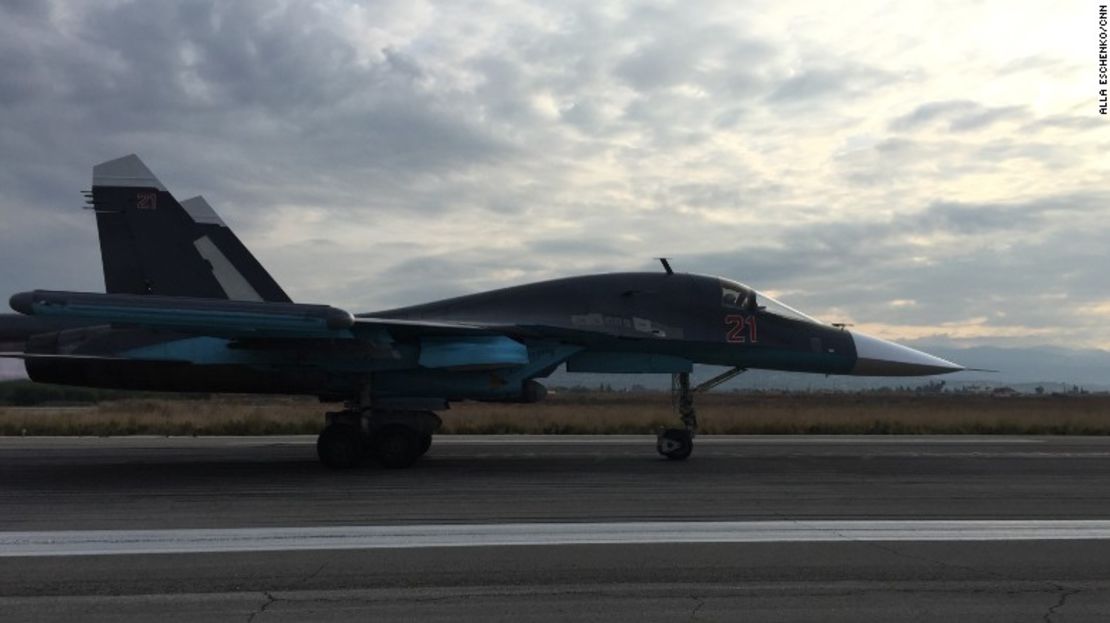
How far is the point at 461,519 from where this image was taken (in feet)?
29.0

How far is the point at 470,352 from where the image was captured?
13.6m

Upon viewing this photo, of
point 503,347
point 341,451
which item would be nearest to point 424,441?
point 341,451

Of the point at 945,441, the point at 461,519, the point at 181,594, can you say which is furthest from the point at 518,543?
the point at 945,441

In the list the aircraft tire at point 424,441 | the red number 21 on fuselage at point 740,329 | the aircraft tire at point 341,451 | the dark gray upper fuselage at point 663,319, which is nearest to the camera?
the aircraft tire at point 341,451

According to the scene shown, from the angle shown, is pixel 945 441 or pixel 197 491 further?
pixel 945 441

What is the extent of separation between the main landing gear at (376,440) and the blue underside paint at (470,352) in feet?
3.09

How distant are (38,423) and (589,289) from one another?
19131mm

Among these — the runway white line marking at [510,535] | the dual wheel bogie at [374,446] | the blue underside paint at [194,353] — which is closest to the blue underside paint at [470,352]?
the dual wheel bogie at [374,446]

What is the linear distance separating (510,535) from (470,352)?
5841 millimetres

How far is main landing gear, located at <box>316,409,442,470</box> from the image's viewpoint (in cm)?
1355

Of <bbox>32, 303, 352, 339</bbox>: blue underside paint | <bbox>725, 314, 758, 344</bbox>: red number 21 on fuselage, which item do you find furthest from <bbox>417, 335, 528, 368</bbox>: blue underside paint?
<bbox>725, 314, 758, 344</bbox>: red number 21 on fuselage

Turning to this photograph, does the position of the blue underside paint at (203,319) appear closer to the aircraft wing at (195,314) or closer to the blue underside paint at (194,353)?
the aircraft wing at (195,314)

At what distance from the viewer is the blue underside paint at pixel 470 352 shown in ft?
44.2

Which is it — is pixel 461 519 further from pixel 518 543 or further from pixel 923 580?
pixel 923 580
